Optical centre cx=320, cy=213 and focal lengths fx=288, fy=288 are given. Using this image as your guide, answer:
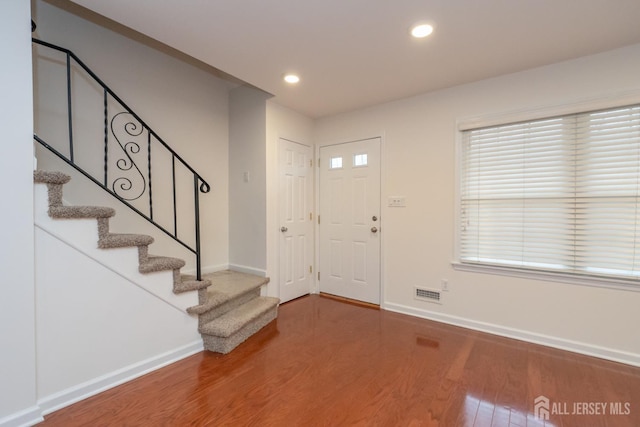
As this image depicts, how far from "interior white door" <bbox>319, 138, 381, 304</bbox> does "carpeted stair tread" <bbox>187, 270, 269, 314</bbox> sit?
3.47 feet

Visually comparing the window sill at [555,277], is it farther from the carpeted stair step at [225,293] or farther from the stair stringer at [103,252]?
the stair stringer at [103,252]

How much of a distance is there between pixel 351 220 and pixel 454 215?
4.18ft

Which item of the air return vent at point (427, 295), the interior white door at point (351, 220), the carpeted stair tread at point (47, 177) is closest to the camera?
the carpeted stair tread at point (47, 177)

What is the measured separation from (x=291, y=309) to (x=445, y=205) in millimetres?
2145

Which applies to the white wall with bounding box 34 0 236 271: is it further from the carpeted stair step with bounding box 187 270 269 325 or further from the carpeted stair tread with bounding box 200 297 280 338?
the carpeted stair tread with bounding box 200 297 280 338

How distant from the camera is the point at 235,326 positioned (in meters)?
2.47

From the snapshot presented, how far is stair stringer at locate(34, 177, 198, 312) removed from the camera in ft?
5.58

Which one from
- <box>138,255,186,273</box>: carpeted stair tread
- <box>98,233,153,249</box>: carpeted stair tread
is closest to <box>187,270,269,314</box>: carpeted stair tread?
<box>138,255,186,273</box>: carpeted stair tread

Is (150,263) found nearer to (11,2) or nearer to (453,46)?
(11,2)

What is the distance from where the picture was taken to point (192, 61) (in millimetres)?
3338

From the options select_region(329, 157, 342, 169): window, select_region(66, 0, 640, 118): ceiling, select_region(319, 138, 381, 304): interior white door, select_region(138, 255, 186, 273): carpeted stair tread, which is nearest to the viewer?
select_region(66, 0, 640, 118): ceiling

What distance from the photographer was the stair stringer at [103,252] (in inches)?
67.0

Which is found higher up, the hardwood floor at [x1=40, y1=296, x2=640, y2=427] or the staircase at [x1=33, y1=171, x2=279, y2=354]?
the staircase at [x1=33, y1=171, x2=279, y2=354]

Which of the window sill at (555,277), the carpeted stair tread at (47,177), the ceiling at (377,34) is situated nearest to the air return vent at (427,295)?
the window sill at (555,277)
